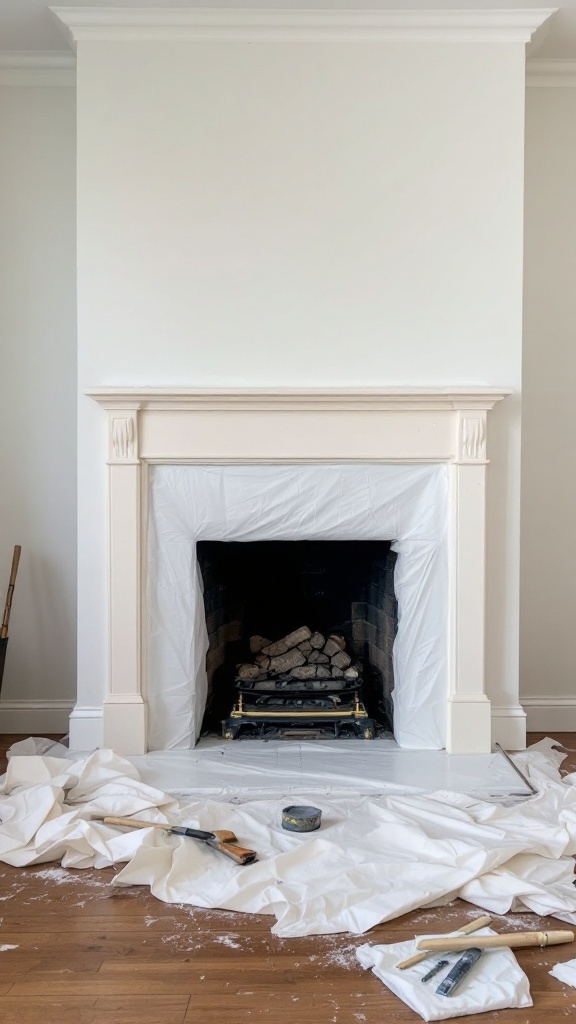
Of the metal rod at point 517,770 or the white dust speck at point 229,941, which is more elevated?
the metal rod at point 517,770

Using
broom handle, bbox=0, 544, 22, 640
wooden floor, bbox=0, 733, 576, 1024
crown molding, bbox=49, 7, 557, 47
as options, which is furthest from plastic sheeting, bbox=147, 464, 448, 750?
crown molding, bbox=49, 7, 557, 47

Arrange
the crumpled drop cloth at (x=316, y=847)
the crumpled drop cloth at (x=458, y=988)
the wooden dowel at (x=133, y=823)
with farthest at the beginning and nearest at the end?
1. the wooden dowel at (x=133, y=823)
2. the crumpled drop cloth at (x=316, y=847)
3. the crumpled drop cloth at (x=458, y=988)

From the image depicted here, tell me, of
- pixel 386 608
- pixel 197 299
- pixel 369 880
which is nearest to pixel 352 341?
pixel 197 299

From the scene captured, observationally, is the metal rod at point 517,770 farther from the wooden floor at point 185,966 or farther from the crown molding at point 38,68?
the crown molding at point 38,68

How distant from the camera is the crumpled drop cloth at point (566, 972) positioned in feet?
5.92

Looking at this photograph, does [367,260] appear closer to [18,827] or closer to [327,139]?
[327,139]

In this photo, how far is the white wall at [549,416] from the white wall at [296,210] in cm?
46

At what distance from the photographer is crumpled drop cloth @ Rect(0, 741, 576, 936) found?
209 centimetres

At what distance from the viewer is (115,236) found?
10.3 feet

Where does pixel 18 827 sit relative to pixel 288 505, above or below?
below

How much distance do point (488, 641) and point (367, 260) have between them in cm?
148

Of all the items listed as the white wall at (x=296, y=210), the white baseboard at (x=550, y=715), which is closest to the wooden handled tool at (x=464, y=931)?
the white baseboard at (x=550, y=715)

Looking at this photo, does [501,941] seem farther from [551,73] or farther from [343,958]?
[551,73]

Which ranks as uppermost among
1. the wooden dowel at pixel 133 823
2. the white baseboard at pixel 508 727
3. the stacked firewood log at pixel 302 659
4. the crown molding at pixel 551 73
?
the crown molding at pixel 551 73
